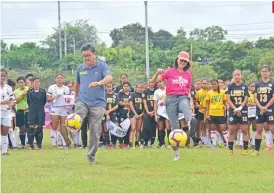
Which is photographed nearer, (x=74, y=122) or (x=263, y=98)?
(x=74, y=122)

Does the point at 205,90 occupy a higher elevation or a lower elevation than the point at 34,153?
higher

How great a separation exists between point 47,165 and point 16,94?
6.31 metres

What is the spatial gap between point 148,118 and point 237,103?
4.13m

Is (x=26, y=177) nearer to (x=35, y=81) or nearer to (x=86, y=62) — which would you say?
(x=86, y=62)

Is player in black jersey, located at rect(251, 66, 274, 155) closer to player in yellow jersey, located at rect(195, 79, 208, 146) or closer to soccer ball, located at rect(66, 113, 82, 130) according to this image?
player in yellow jersey, located at rect(195, 79, 208, 146)

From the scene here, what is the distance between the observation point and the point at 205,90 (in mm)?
18578

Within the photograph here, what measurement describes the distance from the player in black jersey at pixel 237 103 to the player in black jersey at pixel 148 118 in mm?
3730

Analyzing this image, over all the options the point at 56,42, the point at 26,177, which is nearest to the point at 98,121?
the point at 26,177

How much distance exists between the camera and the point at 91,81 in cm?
1266

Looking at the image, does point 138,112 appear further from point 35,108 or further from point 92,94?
point 92,94

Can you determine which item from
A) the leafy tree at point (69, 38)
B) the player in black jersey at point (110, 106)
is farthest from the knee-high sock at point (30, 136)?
the leafy tree at point (69, 38)

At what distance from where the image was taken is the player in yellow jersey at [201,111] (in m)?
18.5

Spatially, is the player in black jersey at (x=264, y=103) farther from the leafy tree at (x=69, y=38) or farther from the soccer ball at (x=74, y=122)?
the leafy tree at (x=69, y=38)

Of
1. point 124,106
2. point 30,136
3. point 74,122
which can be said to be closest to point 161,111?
point 124,106
